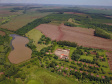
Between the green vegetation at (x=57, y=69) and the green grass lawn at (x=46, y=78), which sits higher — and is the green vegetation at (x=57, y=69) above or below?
above

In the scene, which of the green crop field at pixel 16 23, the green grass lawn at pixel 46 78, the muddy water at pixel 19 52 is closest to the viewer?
the green grass lawn at pixel 46 78

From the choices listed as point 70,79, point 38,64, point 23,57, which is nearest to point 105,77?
point 70,79

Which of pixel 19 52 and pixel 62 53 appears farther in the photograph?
pixel 19 52

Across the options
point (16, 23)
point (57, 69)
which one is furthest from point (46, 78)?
point (16, 23)

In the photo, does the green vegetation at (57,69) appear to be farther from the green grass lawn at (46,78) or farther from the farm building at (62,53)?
the farm building at (62,53)

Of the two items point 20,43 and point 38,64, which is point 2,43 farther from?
point 38,64

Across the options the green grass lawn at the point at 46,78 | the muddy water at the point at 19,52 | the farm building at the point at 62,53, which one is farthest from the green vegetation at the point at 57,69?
the muddy water at the point at 19,52

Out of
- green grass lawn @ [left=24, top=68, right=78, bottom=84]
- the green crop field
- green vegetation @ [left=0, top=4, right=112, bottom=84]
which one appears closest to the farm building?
green vegetation @ [left=0, top=4, right=112, bottom=84]

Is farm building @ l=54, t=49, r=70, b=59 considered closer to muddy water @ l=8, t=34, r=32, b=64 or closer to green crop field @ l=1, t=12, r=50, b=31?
muddy water @ l=8, t=34, r=32, b=64

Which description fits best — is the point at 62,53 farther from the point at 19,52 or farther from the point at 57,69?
the point at 19,52
